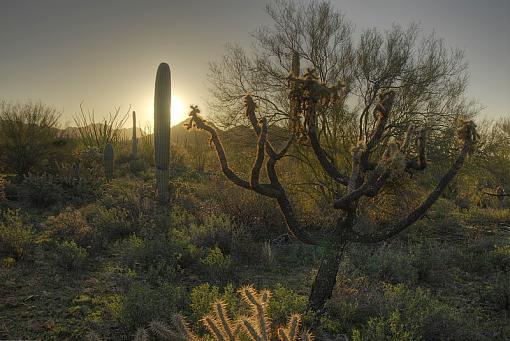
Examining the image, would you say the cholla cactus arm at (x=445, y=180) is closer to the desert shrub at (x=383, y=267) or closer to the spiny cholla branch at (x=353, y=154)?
the spiny cholla branch at (x=353, y=154)

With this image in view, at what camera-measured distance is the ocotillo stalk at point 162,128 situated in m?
12.2

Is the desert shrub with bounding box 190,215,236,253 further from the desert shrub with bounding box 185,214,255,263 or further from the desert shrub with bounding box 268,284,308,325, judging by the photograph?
the desert shrub with bounding box 268,284,308,325

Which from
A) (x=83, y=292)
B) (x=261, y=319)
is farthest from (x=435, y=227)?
(x=261, y=319)

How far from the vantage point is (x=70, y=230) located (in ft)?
26.5

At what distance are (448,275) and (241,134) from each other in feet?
23.2

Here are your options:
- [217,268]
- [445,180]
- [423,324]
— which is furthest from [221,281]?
[445,180]

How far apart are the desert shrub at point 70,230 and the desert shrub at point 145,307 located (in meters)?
3.23

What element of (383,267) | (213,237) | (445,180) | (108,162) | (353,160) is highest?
(353,160)

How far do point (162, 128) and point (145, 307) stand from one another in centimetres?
909

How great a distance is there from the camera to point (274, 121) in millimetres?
11938

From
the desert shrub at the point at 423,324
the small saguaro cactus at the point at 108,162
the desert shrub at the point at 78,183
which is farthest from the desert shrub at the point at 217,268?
the small saguaro cactus at the point at 108,162

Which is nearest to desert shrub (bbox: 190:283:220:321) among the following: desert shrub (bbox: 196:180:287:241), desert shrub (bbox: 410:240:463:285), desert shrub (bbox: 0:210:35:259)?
desert shrub (bbox: 0:210:35:259)

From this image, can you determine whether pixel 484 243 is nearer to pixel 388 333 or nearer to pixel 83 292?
pixel 388 333

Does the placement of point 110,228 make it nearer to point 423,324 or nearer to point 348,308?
point 348,308
